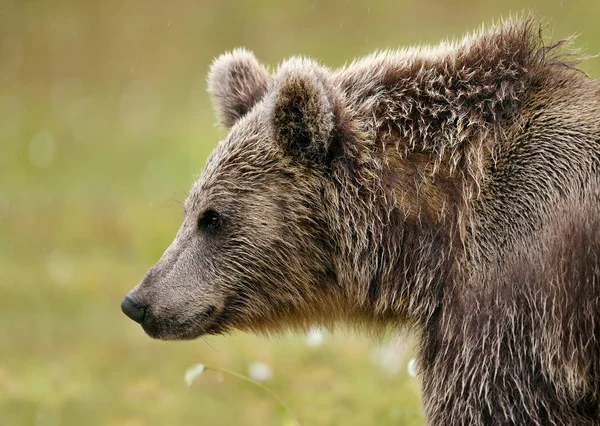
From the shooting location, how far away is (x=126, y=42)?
62.3 ft

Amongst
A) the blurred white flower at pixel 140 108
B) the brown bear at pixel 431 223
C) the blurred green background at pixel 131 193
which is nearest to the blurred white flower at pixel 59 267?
the blurred green background at pixel 131 193

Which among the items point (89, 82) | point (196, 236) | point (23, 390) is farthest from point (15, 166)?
point (196, 236)

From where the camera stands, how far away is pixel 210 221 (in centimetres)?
557

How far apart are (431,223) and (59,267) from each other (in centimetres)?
761

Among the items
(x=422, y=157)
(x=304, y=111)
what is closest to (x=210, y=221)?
(x=304, y=111)

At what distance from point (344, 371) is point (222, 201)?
3.56 metres

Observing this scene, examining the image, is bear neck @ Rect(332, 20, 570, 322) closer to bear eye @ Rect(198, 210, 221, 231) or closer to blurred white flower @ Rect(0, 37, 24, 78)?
bear eye @ Rect(198, 210, 221, 231)

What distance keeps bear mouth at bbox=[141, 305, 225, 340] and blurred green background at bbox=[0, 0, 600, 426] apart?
124cm

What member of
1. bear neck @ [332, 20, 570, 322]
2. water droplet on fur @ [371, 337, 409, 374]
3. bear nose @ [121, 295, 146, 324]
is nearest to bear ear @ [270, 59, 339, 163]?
bear neck @ [332, 20, 570, 322]

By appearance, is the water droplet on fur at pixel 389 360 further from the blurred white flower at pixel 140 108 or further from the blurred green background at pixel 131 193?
the blurred white flower at pixel 140 108

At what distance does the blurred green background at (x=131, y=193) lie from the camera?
26.5ft

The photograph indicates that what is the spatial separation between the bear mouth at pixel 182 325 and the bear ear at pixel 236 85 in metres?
1.44

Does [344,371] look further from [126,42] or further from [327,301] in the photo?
[126,42]

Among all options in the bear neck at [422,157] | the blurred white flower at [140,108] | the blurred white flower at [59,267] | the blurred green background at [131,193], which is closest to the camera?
the bear neck at [422,157]
